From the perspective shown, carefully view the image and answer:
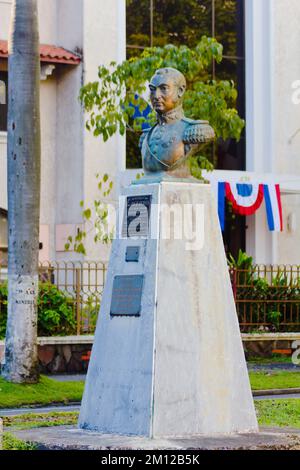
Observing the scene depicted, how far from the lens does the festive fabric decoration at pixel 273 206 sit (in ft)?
88.6

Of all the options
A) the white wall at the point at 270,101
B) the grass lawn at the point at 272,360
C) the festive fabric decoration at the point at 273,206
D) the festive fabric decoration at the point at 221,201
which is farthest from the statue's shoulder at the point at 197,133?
the white wall at the point at 270,101

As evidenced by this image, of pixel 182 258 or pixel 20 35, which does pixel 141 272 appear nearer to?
pixel 182 258

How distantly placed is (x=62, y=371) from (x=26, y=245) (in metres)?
4.30

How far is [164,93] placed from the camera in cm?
1109

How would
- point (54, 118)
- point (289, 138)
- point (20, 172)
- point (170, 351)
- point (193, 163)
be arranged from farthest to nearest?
point (289, 138)
point (54, 118)
point (193, 163)
point (20, 172)
point (170, 351)

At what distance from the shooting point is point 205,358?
10.7 meters

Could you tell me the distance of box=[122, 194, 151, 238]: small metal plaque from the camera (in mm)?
10883

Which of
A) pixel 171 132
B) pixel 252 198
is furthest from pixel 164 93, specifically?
pixel 252 198

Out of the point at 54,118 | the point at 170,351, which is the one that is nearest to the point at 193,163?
the point at 54,118

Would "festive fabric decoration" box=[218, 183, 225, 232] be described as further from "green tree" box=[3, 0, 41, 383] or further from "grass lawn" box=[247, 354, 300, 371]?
"green tree" box=[3, 0, 41, 383]

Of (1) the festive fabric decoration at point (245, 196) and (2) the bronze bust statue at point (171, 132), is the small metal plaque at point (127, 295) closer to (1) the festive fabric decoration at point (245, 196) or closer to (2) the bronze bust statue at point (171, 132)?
(2) the bronze bust statue at point (171, 132)

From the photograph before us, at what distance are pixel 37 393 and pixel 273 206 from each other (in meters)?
11.9

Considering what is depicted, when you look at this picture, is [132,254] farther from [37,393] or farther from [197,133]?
[37,393]

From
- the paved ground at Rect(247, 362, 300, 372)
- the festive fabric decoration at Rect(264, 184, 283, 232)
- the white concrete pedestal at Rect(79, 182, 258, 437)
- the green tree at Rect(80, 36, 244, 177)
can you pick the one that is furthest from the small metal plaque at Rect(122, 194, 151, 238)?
the festive fabric decoration at Rect(264, 184, 283, 232)
